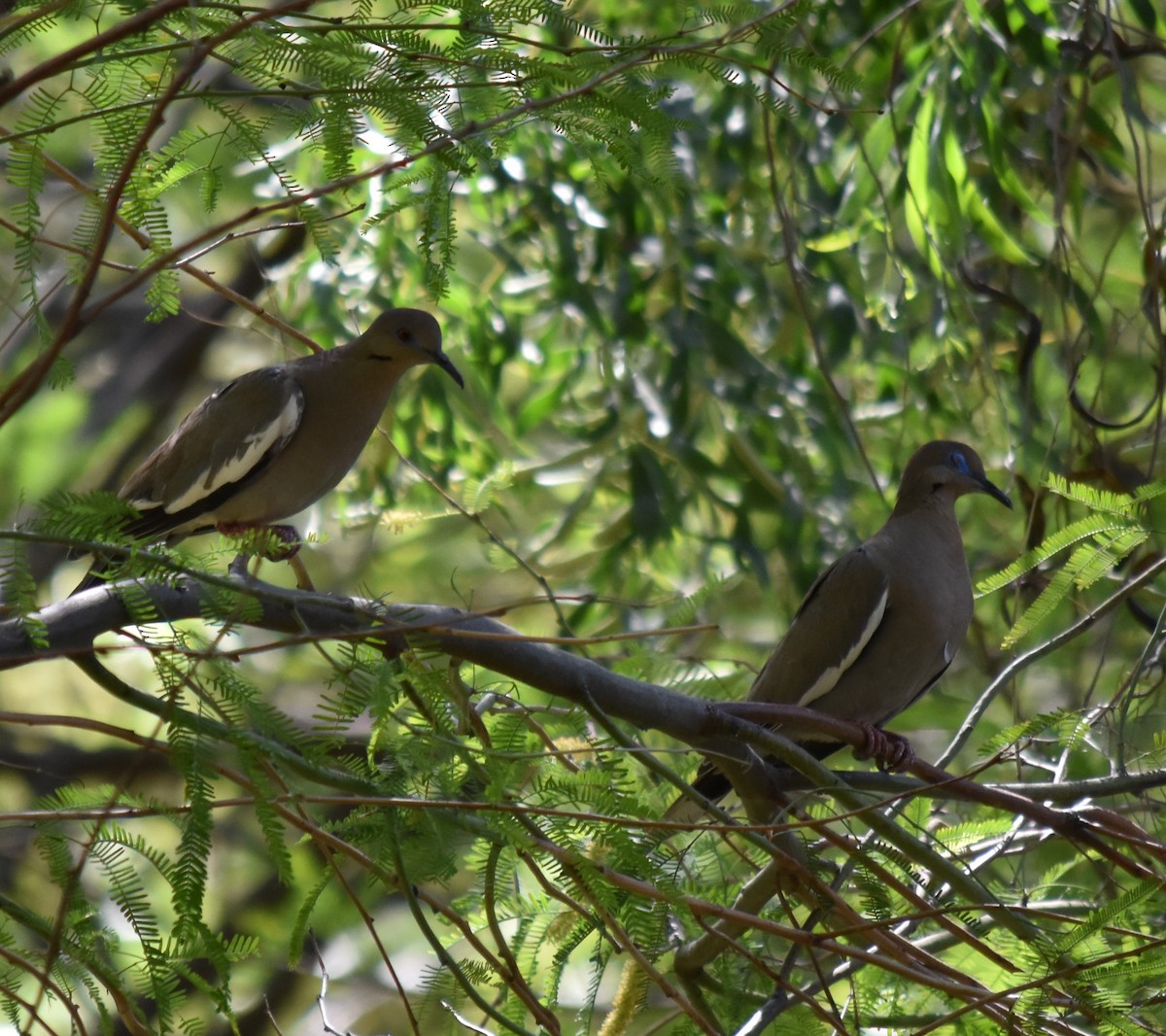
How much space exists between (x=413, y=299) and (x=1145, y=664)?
11.4 ft

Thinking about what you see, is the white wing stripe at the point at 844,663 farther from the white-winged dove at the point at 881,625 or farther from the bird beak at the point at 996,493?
the bird beak at the point at 996,493

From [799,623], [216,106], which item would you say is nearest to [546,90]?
[216,106]

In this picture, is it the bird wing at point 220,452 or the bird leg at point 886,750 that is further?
the bird wing at point 220,452

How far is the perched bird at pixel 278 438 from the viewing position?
12.7 feet

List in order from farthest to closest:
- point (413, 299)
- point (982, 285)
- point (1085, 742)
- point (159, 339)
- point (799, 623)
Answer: point (159, 339) → point (413, 299) → point (982, 285) → point (799, 623) → point (1085, 742)

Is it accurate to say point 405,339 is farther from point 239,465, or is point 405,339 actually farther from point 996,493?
point 996,493

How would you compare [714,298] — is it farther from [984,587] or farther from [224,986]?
[224,986]

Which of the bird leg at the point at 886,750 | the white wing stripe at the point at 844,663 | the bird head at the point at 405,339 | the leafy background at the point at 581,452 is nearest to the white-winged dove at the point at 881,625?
the white wing stripe at the point at 844,663

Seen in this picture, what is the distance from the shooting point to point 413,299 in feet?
18.7

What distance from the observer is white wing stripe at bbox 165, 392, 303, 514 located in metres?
3.86

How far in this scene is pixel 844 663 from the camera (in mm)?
3906

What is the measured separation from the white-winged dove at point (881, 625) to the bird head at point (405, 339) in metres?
1.18

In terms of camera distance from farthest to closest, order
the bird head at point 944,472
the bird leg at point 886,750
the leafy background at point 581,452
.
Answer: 1. the bird head at point 944,472
2. the bird leg at point 886,750
3. the leafy background at point 581,452

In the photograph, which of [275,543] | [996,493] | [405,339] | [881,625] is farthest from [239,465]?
[996,493]
